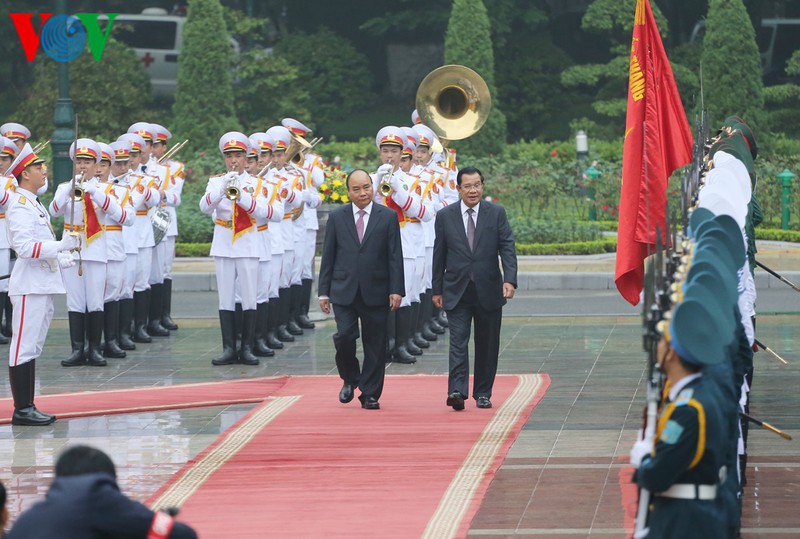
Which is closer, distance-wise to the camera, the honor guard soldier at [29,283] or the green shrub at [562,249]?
the honor guard soldier at [29,283]

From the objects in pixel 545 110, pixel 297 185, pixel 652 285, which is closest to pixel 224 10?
pixel 545 110

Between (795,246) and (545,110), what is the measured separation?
15920 mm

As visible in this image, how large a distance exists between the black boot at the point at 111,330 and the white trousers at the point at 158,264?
→ 4.23 ft

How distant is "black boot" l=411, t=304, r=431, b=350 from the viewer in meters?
15.6

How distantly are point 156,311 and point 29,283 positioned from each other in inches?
201

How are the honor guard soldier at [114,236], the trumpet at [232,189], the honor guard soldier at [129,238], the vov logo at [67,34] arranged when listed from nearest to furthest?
1. the trumpet at [232,189]
2. the honor guard soldier at [114,236]
3. the honor guard soldier at [129,238]
4. the vov logo at [67,34]

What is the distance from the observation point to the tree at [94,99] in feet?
113

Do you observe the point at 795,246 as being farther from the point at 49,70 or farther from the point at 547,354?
the point at 49,70

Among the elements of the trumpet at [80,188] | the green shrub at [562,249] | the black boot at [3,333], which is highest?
the trumpet at [80,188]

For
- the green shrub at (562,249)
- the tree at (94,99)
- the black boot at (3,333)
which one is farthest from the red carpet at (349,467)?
the tree at (94,99)

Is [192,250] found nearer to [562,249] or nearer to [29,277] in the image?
[562,249]

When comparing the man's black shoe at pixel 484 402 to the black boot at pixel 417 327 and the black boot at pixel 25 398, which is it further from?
the black boot at pixel 417 327

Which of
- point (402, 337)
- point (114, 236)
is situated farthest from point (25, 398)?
point (402, 337)

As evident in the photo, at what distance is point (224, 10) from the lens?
123ft
